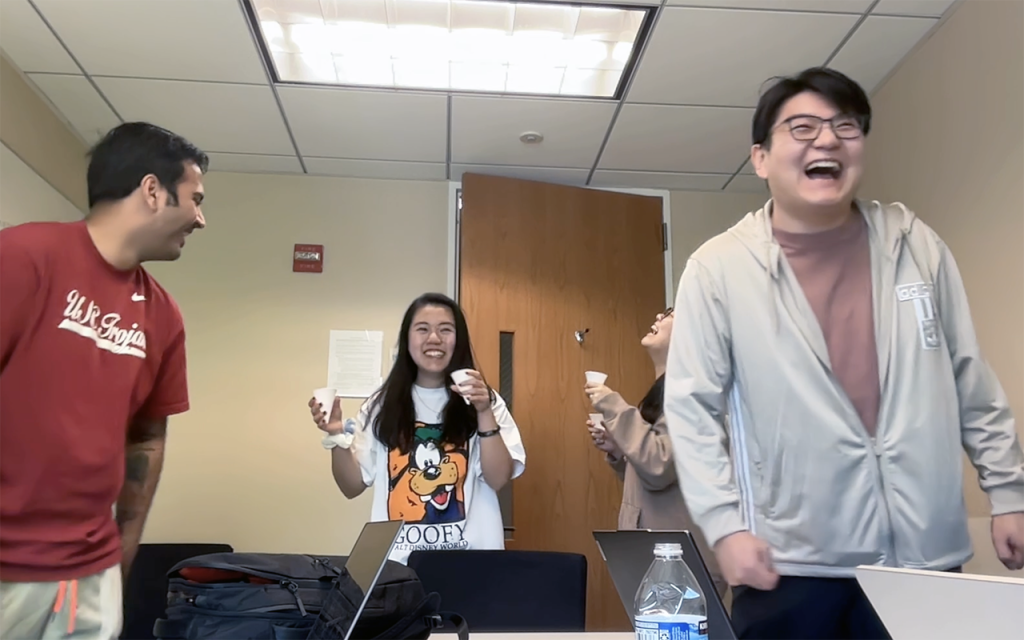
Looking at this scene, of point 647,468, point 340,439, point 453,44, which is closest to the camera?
point 647,468

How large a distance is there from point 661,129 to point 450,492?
1.67 m

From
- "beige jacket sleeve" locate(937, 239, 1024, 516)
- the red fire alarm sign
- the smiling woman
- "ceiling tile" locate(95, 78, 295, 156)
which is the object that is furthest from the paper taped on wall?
"beige jacket sleeve" locate(937, 239, 1024, 516)

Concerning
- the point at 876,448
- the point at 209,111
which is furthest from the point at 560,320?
the point at 876,448

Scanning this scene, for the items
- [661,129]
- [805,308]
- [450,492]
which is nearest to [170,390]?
[450,492]

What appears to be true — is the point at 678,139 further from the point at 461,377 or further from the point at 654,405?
the point at 461,377

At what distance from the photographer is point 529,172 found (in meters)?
3.18

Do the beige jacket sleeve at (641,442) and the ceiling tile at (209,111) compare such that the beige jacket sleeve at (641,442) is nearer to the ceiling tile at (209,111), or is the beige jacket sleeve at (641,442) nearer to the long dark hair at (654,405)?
the long dark hair at (654,405)

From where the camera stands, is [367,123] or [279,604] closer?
[279,604]

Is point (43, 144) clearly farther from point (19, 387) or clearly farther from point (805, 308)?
point (805, 308)

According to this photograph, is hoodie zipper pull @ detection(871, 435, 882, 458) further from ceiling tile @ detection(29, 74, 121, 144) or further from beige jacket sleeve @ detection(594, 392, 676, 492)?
ceiling tile @ detection(29, 74, 121, 144)

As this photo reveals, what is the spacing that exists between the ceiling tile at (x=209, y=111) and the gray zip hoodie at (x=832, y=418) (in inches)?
78.8

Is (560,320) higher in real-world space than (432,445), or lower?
higher

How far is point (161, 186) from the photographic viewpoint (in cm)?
155

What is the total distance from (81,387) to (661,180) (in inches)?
102
